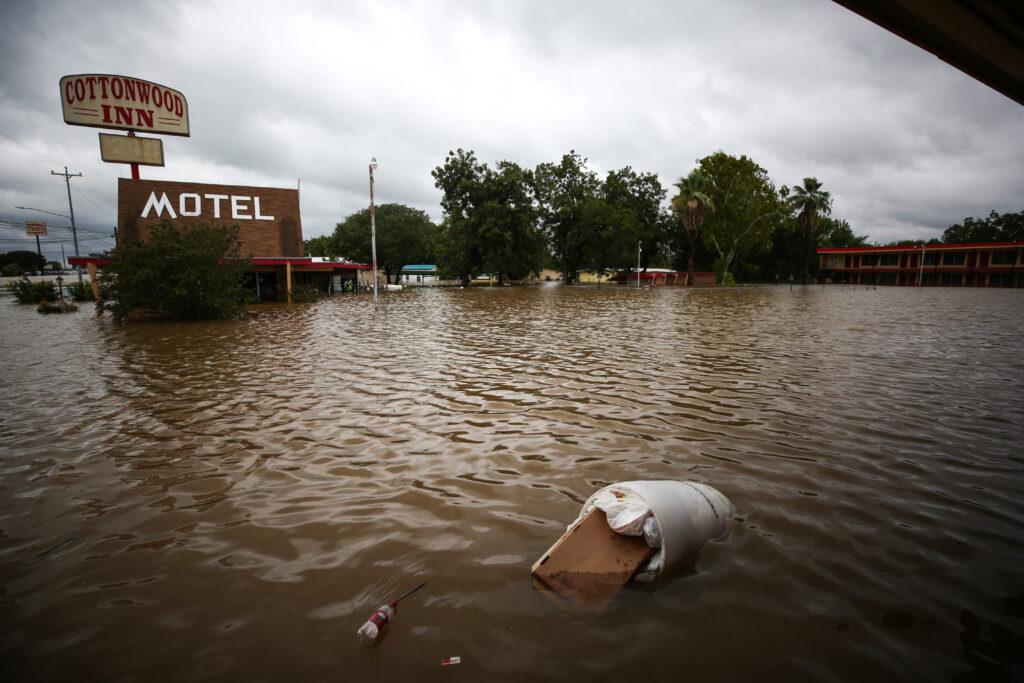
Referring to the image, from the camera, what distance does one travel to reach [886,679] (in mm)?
2174

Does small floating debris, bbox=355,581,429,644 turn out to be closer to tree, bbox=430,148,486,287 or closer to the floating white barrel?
the floating white barrel

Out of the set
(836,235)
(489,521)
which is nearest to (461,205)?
(489,521)

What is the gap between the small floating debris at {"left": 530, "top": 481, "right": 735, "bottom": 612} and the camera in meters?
2.70

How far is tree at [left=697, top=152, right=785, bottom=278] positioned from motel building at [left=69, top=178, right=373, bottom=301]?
162ft

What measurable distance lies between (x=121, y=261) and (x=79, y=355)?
957cm

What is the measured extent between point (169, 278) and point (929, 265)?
81308mm

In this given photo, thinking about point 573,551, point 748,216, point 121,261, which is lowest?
point 573,551

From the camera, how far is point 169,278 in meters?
17.8

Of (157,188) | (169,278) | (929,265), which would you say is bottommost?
(169,278)

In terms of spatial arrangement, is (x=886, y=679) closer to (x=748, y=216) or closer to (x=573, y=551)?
(x=573, y=551)

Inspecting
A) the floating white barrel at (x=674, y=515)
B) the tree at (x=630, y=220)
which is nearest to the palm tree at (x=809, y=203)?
the tree at (x=630, y=220)

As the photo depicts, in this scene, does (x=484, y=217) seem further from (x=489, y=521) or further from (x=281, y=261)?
(x=489, y=521)

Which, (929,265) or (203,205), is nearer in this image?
(203,205)

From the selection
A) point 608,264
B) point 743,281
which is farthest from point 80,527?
point 743,281
